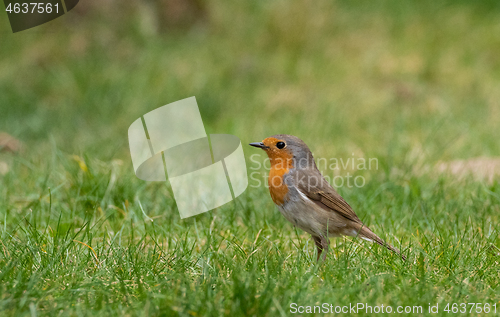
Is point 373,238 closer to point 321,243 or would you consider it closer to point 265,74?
point 321,243

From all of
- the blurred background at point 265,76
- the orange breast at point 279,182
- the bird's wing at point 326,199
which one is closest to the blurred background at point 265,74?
the blurred background at point 265,76

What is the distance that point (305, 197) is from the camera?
380 cm

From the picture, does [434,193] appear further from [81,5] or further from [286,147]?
[81,5]

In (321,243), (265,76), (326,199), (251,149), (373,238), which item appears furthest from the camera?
(265,76)

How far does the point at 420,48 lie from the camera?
34.3ft

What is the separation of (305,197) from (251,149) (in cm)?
293

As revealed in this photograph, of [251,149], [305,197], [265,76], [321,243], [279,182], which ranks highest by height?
[265,76]

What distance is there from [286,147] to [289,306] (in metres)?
1.44

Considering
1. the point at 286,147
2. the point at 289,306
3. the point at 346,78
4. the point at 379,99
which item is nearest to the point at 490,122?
the point at 379,99

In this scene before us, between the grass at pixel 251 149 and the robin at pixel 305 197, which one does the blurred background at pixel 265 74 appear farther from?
the robin at pixel 305 197

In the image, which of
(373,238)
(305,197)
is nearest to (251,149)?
(305,197)

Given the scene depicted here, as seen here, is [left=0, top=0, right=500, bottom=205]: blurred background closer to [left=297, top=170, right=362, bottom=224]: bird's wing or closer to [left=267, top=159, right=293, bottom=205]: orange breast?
[left=297, top=170, right=362, bottom=224]: bird's wing

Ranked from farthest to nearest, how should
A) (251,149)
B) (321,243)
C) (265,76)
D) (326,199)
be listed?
(265,76) → (251,149) → (326,199) → (321,243)

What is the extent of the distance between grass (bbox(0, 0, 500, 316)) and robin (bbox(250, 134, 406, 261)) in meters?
0.17
